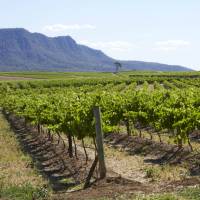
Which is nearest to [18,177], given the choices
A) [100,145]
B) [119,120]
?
[100,145]

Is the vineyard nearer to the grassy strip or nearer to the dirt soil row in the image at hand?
the dirt soil row

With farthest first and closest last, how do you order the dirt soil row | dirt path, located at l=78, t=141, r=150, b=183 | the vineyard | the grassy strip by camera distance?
the vineyard, dirt path, located at l=78, t=141, r=150, b=183, the dirt soil row, the grassy strip

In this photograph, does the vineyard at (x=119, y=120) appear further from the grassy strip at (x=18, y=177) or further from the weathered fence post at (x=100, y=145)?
the grassy strip at (x=18, y=177)

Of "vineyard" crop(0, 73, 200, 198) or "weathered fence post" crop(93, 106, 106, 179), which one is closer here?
"weathered fence post" crop(93, 106, 106, 179)

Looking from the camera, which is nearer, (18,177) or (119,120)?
(18,177)

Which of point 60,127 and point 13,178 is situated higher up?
point 60,127

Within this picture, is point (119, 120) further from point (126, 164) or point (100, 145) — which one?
point (100, 145)

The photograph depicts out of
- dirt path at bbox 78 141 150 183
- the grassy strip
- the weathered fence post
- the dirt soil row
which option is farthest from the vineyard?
the grassy strip

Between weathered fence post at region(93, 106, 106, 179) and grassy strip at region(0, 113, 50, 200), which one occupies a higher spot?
weathered fence post at region(93, 106, 106, 179)

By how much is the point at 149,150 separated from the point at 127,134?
22.4 feet

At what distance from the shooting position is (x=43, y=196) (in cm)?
1450

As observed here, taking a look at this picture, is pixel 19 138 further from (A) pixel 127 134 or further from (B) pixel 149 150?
(B) pixel 149 150

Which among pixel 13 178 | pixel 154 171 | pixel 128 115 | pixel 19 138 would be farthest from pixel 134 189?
pixel 19 138

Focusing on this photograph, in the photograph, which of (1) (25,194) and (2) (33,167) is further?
(2) (33,167)
